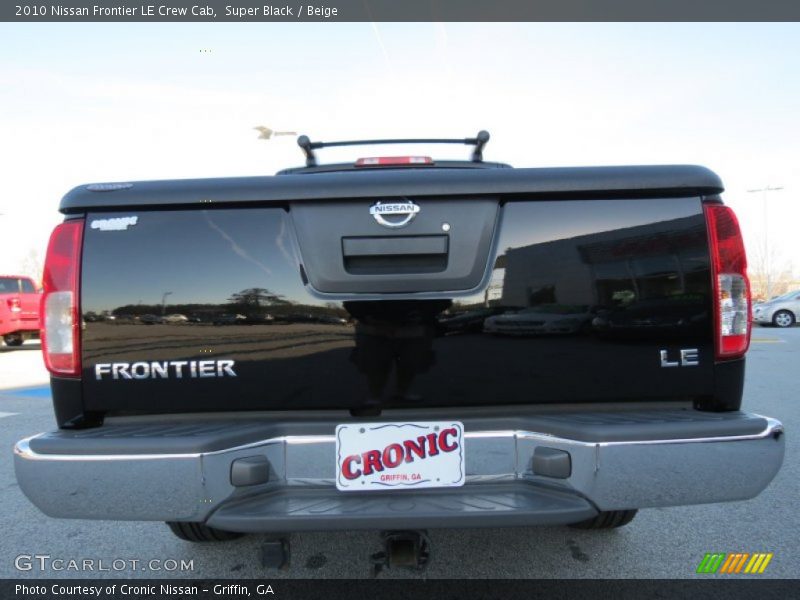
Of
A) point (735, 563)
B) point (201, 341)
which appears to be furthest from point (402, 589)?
point (735, 563)

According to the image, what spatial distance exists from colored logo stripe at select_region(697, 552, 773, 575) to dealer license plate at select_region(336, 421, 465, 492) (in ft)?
5.13

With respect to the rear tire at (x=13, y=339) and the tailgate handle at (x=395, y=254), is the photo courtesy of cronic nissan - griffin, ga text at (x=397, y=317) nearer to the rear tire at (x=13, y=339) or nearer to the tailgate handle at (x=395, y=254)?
the tailgate handle at (x=395, y=254)

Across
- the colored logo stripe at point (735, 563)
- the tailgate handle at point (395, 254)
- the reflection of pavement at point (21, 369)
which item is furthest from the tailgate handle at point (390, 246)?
the reflection of pavement at point (21, 369)

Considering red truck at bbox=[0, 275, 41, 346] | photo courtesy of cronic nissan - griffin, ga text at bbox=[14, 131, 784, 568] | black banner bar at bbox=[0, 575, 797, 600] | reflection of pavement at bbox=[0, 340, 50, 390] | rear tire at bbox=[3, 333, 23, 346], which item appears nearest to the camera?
photo courtesy of cronic nissan - griffin, ga text at bbox=[14, 131, 784, 568]

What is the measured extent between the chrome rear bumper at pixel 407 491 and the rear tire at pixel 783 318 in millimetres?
21541

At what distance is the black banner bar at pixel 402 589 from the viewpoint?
211 cm

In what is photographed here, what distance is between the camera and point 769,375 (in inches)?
295

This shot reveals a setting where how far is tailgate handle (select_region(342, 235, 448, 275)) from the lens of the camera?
1.73 meters

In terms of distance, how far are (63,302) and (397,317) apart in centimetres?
122

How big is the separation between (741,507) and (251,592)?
286cm

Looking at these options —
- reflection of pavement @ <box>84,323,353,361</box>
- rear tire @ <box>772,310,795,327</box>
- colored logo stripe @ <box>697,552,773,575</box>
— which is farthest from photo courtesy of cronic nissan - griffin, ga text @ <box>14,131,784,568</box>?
rear tire @ <box>772,310,795,327</box>

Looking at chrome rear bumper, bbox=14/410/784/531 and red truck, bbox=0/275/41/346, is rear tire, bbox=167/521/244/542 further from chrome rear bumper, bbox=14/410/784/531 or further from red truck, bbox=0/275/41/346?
red truck, bbox=0/275/41/346

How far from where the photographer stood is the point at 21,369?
9734 mm

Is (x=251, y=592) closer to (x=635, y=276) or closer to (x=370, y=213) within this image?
(x=370, y=213)
